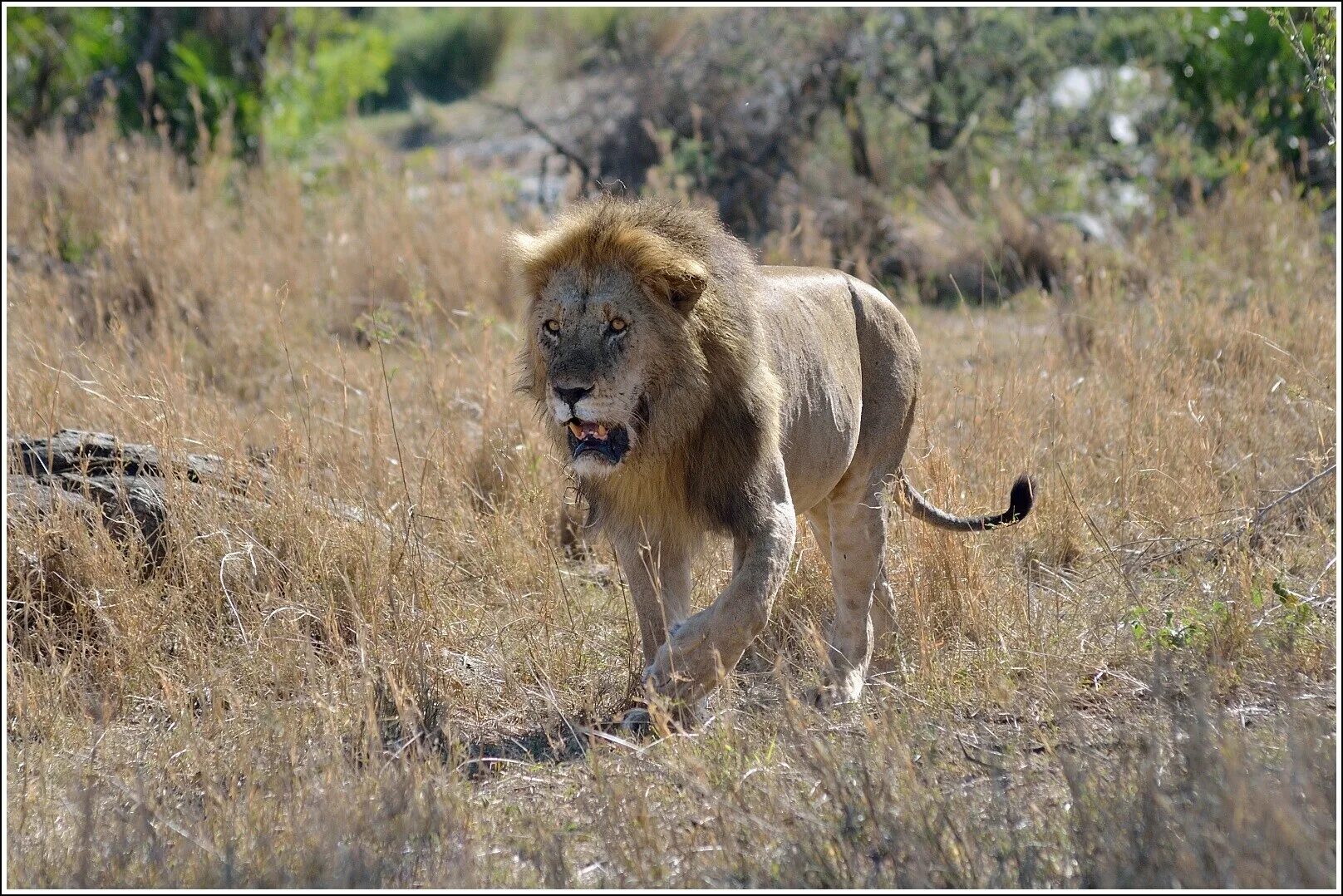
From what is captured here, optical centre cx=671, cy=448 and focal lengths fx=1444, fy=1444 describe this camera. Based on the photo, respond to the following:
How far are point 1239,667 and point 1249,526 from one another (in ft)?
2.47

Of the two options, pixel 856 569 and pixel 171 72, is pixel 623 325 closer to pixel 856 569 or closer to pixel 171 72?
pixel 856 569

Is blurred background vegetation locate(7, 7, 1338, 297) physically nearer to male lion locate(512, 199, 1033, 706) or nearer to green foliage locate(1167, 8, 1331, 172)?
green foliage locate(1167, 8, 1331, 172)

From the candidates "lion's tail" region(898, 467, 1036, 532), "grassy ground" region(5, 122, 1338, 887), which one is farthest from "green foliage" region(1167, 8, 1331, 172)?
"lion's tail" region(898, 467, 1036, 532)

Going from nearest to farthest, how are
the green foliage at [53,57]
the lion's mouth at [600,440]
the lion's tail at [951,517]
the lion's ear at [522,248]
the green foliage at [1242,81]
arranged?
the lion's mouth at [600,440] → the lion's ear at [522,248] → the lion's tail at [951,517] → the green foliage at [1242,81] → the green foliage at [53,57]

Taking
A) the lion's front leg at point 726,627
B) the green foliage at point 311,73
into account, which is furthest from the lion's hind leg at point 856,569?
the green foliage at point 311,73

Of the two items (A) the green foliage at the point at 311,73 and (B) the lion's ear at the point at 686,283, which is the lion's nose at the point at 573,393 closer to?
(B) the lion's ear at the point at 686,283

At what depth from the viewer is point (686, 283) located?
3.74 m

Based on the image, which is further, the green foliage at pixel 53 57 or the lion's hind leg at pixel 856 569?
the green foliage at pixel 53 57

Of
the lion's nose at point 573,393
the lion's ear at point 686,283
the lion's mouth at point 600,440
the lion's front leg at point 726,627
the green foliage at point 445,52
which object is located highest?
the lion's ear at point 686,283

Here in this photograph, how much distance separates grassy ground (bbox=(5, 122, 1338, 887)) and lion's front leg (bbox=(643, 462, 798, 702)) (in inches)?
6.8

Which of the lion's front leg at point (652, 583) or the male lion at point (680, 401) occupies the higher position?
the male lion at point (680, 401)

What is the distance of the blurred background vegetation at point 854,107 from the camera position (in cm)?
1114

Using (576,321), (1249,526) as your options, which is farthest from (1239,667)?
(576,321)

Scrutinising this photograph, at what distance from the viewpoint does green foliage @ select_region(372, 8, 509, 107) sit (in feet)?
72.2
